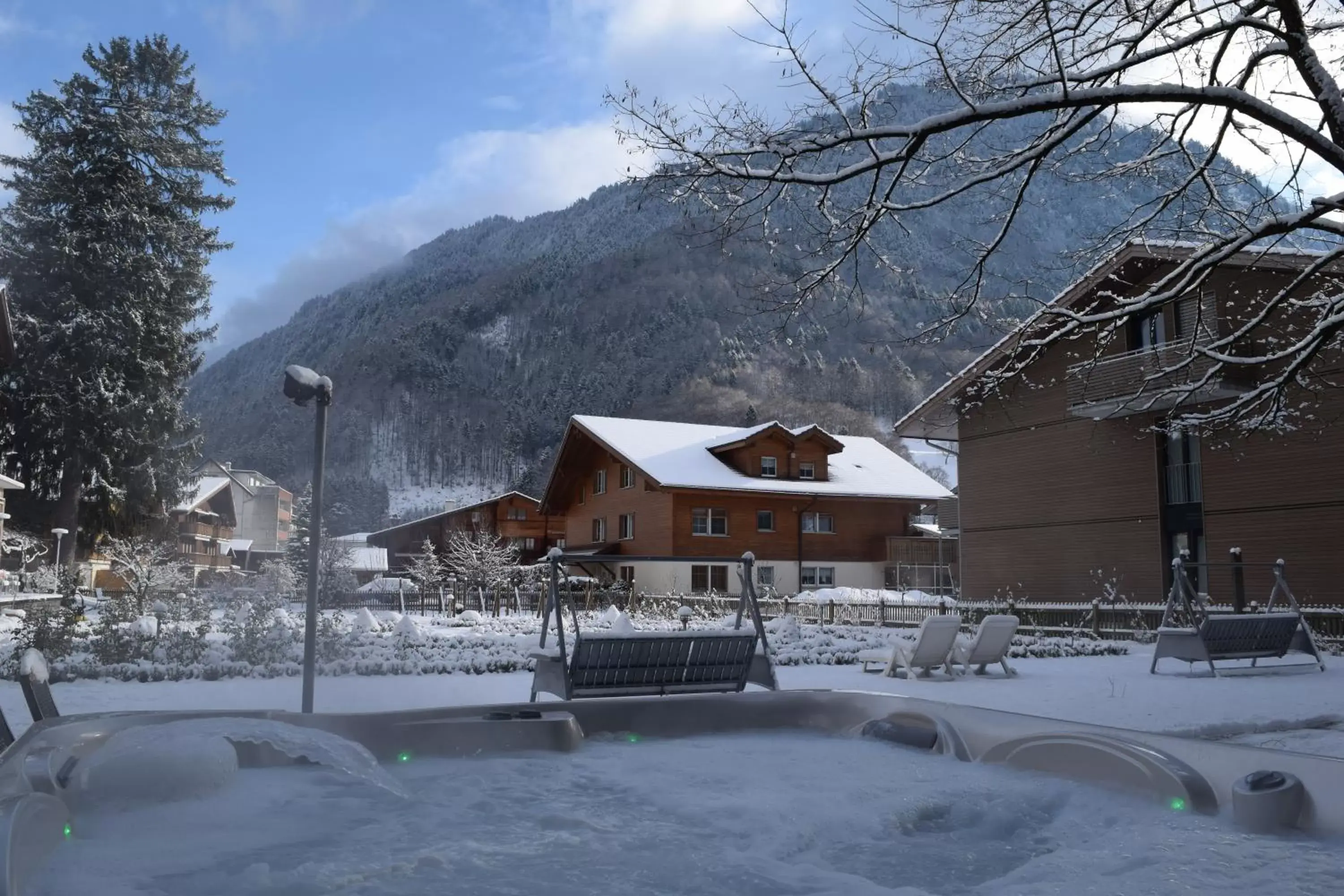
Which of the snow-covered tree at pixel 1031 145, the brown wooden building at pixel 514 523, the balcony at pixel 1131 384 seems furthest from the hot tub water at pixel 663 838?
the brown wooden building at pixel 514 523

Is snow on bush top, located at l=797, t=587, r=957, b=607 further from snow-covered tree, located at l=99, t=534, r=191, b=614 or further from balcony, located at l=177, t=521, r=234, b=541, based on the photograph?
balcony, located at l=177, t=521, r=234, b=541

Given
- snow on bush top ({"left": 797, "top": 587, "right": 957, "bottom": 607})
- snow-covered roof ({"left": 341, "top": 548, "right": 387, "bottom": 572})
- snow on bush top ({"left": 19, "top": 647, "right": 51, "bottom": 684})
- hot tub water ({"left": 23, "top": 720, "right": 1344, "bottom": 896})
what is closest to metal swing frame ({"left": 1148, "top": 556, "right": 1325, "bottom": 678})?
hot tub water ({"left": 23, "top": 720, "right": 1344, "bottom": 896})

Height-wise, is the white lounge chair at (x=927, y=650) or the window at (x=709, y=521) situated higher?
the window at (x=709, y=521)

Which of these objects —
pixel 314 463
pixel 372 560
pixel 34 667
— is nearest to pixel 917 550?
pixel 314 463

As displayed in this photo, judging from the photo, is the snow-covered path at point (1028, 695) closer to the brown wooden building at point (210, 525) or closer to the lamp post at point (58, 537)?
the lamp post at point (58, 537)

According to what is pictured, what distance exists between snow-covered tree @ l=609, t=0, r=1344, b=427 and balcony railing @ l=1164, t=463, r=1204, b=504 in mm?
10726

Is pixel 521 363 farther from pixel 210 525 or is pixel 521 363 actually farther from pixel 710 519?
pixel 710 519

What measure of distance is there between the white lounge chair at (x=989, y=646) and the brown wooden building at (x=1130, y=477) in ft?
16.1

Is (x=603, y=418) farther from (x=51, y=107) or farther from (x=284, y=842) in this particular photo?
(x=284, y=842)

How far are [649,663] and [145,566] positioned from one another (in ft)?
52.1

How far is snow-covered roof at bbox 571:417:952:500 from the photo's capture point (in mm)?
29516

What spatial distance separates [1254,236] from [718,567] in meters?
22.6

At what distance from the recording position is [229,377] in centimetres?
4700

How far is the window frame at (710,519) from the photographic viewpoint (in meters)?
29.5
